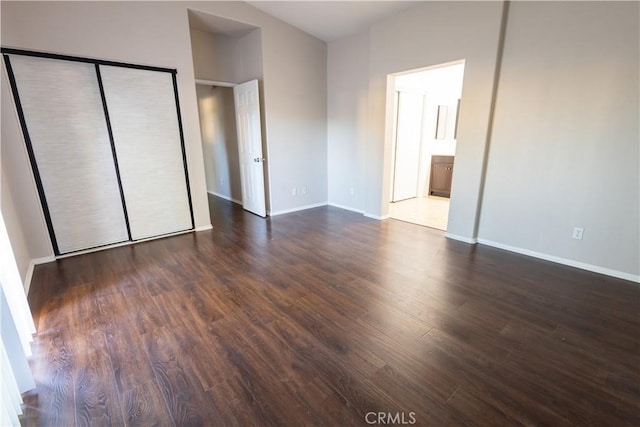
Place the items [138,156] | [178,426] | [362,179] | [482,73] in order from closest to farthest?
[178,426] → [482,73] → [138,156] → [362,179]

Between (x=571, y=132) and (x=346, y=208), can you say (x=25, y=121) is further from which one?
(x=571, y=132)

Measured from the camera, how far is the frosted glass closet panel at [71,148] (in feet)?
9.14

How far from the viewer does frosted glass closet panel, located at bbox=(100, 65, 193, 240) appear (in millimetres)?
3191

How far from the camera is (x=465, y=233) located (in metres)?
3.52

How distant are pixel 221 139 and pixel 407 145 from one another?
369 cm

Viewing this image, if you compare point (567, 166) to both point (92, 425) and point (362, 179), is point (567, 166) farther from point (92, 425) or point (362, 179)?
point (92, 425)

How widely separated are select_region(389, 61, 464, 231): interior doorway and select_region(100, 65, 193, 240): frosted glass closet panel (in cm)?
334

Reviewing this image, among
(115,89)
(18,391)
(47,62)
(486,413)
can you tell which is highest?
(47,62)

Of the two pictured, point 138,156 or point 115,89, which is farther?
point 138,156

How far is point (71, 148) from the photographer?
302 cm

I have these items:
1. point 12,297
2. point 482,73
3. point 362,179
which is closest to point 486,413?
point 12,297

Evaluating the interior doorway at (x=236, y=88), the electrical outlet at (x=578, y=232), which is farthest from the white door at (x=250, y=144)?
the electrical outlet at (x=578, y=232)

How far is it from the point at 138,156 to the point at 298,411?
10.9ft

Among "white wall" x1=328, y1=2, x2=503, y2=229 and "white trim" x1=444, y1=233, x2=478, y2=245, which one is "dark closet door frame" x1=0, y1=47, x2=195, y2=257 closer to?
"white wall" x1=328, y1=2, x2=503, y2=229
